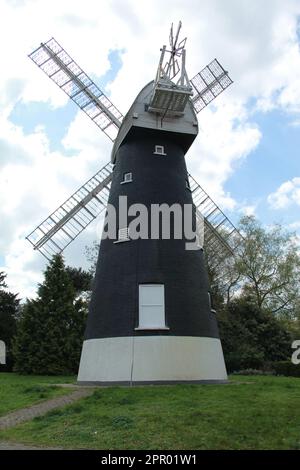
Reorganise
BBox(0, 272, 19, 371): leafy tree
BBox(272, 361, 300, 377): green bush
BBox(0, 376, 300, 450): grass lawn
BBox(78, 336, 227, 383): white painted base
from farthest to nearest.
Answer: BBox(0, 272, 19, 371): leafy tree, BBox(272, 361, 300, 377): green bush, BBox(78, 336, 227, 383): white painted base, BBox(0, 376, 300, 450): grass lawn

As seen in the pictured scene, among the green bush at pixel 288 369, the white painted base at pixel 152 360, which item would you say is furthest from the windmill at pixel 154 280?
the green bush at pixel 288 369

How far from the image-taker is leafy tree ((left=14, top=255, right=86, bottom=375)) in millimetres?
27828

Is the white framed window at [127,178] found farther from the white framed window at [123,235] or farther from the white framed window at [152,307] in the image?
the white framed window at [152,307]

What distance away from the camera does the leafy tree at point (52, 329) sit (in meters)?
27.8

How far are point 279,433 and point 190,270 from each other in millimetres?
8937

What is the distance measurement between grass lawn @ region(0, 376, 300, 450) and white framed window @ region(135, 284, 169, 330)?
9.78ft

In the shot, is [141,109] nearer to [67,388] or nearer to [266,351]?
[67,388]

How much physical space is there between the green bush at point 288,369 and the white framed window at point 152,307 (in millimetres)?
12855

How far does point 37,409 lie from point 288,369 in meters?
17.4

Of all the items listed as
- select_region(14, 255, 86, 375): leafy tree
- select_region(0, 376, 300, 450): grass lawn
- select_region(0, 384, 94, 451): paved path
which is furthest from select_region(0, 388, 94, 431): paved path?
select_region(14, 255, 86, 375): leafy tree

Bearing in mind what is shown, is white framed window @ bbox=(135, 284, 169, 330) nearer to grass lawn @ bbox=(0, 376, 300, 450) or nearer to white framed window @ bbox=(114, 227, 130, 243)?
white framed window @ bbox=(114, 227, 130, 243)

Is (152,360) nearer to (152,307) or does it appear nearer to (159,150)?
(152,307)

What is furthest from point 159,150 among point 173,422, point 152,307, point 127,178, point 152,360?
point 173,422

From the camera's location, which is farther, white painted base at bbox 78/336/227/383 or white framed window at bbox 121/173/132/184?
white framed window at bbox 121/173/132/184
